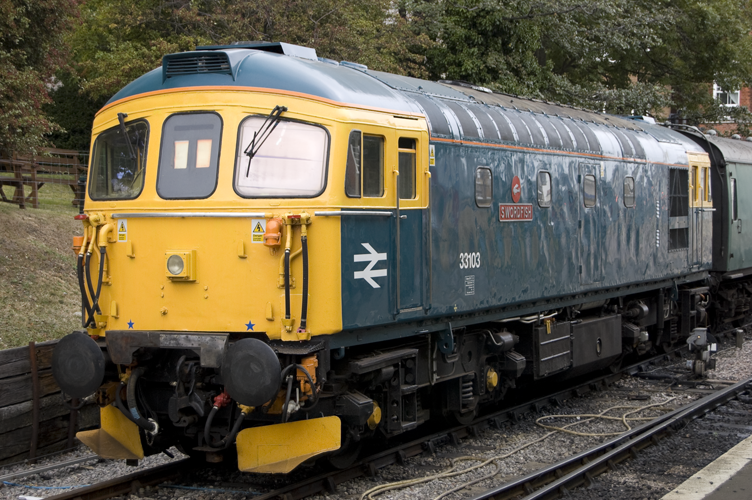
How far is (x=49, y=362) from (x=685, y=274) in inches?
409

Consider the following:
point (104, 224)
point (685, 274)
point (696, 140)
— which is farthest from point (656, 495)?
point (696, 140)

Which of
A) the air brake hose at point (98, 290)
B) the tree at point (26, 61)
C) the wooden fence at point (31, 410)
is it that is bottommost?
the wooden fence at point (31, 410)

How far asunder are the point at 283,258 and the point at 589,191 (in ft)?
19.0

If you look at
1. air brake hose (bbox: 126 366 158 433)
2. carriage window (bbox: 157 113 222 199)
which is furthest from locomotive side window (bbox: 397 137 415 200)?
air brake hose (bbox: 126 366 158 433)

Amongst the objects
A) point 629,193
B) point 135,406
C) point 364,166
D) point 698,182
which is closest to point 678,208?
point 698,182

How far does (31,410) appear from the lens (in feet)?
27.0

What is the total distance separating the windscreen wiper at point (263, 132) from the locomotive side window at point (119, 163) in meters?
1.07

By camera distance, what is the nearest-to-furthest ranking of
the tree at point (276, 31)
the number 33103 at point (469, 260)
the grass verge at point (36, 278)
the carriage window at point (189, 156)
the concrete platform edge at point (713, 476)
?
1. the concrete platform edge at point (713, 476)
2. the carriage window at point (189, 156)
3. the number 33103 at point (469, 260)
4. the grass verge at point (36, 278)
5. the tree at point (276, 31)

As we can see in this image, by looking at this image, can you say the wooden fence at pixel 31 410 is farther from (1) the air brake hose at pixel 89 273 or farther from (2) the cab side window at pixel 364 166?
(2) the cab side window at pixel 364 166

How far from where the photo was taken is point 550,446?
9.00 m

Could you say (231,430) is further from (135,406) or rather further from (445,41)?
(445,41)

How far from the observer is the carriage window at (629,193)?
11812mm

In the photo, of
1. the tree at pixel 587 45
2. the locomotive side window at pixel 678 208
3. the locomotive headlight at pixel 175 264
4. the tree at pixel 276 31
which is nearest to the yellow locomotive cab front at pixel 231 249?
the locomotive headlight at pixel 175 264

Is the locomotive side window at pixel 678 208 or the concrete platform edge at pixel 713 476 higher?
the locomotive side window at pixel 678 208
